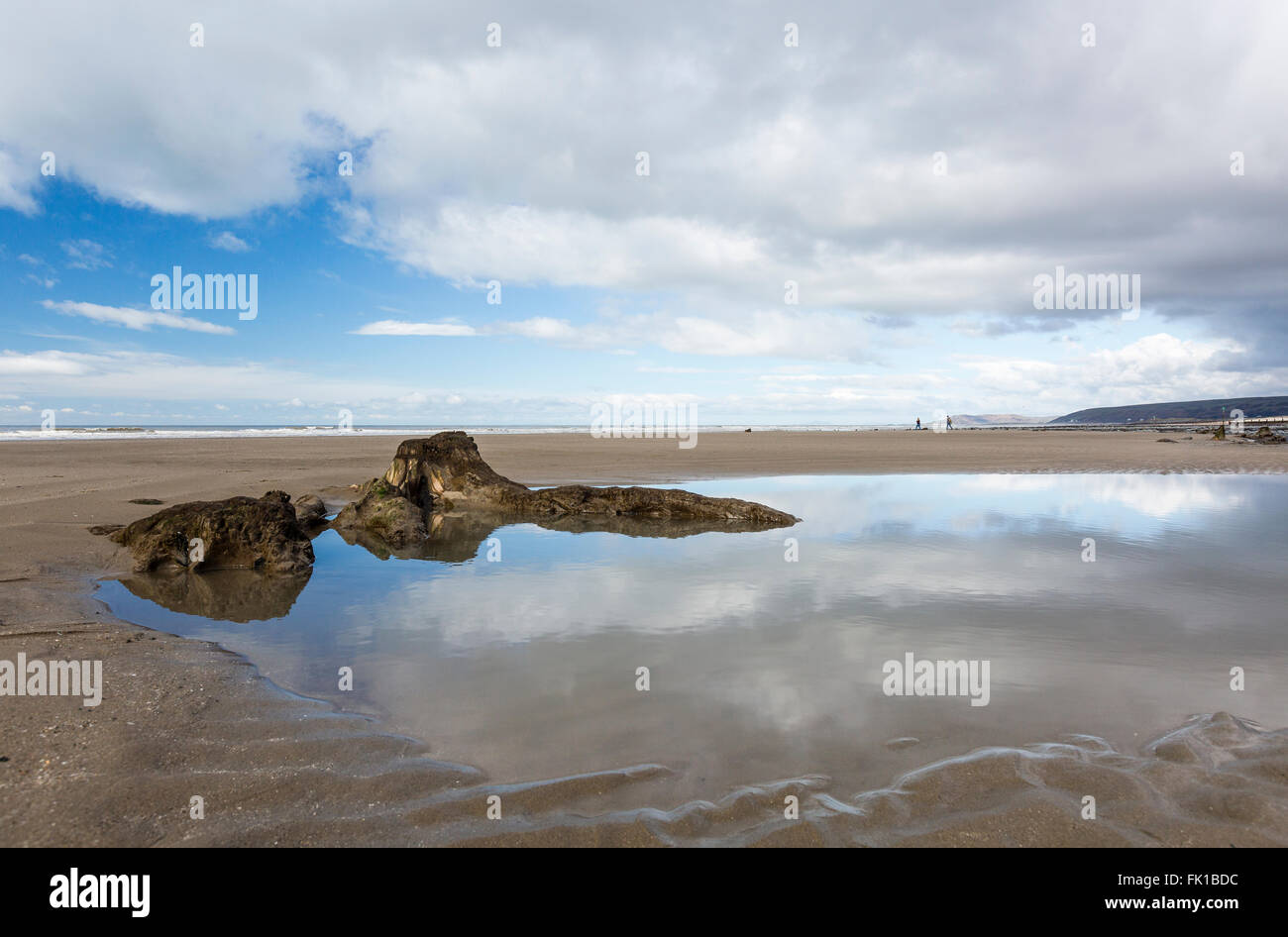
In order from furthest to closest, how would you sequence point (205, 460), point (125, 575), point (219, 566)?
point (205, 460), point (219, 566), point (125, 575)

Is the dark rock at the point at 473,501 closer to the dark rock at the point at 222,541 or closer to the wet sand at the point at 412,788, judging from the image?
the dark rock at the point at 222,541

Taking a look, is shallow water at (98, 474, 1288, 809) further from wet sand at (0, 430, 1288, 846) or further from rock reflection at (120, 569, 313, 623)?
wet sand at (0, 430, 1288, 846)

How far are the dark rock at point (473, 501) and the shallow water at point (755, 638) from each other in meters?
1.02

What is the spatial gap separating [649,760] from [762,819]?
33.2 inches

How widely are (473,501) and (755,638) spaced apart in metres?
11.1

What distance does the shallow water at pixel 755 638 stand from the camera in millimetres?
4262

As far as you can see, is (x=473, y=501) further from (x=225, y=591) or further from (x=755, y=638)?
(x=755, y=638)

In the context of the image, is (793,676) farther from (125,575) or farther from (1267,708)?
(125,575)

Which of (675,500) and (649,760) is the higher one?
(675,500)

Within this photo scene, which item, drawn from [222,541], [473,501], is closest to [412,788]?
[222,541]

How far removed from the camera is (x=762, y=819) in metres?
3.36

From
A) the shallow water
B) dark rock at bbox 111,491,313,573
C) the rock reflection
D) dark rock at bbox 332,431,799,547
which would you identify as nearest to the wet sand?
the shallow water
